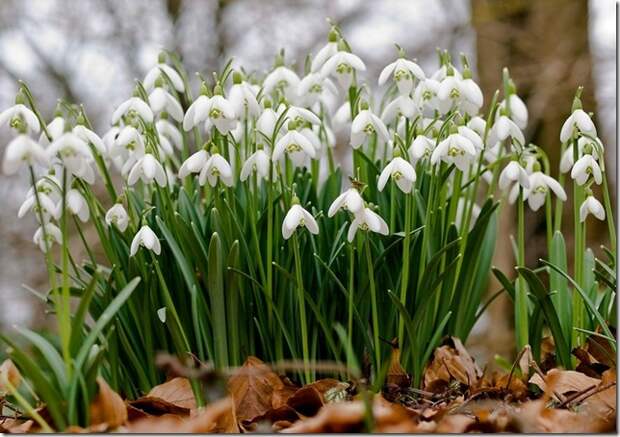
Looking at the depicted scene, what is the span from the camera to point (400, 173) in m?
1.45

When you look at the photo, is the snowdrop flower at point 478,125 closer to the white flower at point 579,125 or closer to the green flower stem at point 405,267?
the white flower at point 579,125

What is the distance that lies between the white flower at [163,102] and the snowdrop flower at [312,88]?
31 cm

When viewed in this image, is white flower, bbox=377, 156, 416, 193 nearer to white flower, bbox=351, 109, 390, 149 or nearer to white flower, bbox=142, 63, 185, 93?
white flower, bbox=351, 109, 390, 149

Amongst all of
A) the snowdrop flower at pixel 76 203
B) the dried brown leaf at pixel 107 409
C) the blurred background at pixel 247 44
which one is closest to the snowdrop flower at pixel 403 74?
the snowdrop flower at pixel 76 203

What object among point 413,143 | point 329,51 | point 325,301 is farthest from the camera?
point 329,51

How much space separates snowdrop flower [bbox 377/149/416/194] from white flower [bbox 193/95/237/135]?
335 millimetres

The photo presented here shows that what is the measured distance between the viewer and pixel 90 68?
5.75 meters

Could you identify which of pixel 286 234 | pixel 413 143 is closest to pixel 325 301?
pixel 286 234

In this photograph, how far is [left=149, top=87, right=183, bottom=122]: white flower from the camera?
67.7 inches

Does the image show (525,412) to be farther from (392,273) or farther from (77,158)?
(77,158)

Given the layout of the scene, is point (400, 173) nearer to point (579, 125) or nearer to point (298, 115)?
point (298, 115)

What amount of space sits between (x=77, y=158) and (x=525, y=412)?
2.72 ft

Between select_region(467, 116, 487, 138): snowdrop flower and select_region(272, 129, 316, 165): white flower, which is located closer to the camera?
select_region(272, 129, 316, 165): white flower

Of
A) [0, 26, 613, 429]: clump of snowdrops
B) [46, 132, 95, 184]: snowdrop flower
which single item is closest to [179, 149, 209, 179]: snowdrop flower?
[0, 26, 613, 429]: clump of snowdrops
